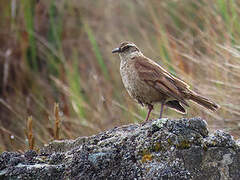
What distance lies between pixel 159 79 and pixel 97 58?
5.11 meters

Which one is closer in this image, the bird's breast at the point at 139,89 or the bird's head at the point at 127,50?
the bird's breast at the point at 139,89

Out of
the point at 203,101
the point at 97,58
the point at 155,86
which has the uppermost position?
the point at 97,58

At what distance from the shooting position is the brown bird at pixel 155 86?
173 inches

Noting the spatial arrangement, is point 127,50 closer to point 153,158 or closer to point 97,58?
point 153,158

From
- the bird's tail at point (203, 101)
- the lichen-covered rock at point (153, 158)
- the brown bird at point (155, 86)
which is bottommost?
the lichen-covered rock at point (153, 158)

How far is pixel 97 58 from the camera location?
952 centimetres

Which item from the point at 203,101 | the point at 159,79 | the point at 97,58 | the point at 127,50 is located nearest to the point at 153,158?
the point at 203,101

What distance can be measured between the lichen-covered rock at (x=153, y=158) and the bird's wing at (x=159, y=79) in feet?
3.89

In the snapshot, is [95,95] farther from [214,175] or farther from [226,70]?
[214,175]

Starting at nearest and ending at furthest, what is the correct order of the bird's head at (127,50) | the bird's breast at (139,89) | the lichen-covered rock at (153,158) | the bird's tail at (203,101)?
1. the lichen-covered rock at (153,158)
2. the bird's tail at (203,101)
3. the bird's breast at (139,89)
4. the bird's head at (127,50)

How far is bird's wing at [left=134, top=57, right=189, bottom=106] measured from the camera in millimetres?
4365

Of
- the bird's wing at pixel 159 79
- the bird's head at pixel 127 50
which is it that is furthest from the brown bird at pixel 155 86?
the bird's head at pixel 127 50

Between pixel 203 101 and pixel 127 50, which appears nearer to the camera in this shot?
pixel 203 101

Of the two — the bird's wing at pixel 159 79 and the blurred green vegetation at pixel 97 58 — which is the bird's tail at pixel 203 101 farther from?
the blurred green vegetation at pixel 97 58
